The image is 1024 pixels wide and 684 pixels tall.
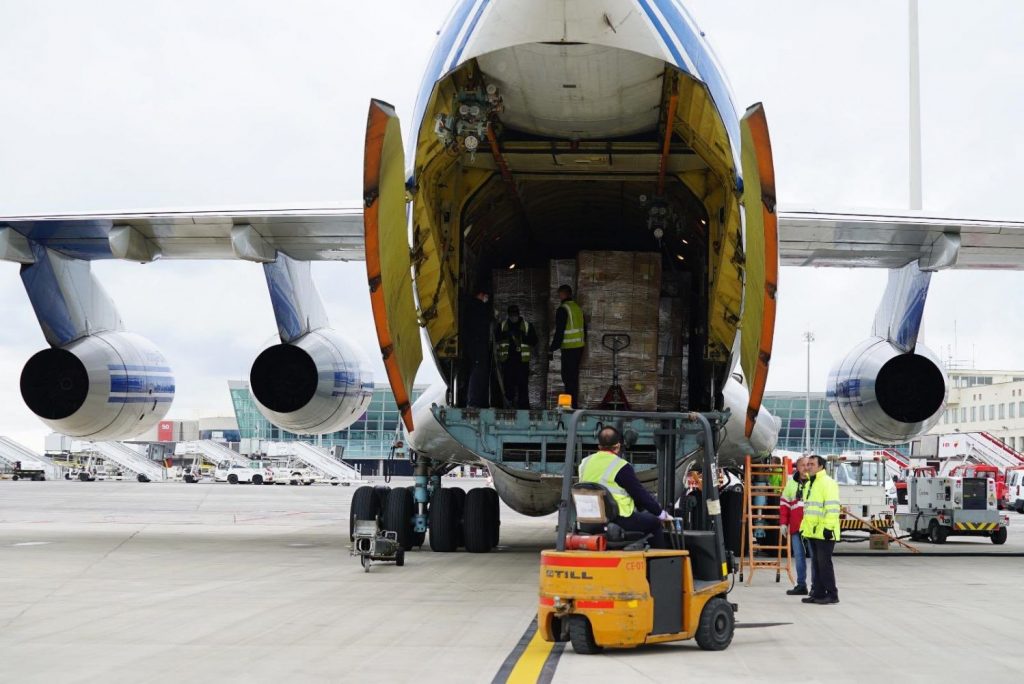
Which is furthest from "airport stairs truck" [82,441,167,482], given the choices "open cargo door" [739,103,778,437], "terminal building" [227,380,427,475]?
"open cargo door" [739,103,778,437]

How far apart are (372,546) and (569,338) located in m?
2.81

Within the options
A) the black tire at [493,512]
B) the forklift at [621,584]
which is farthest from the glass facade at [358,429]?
the forklift at [621,584]

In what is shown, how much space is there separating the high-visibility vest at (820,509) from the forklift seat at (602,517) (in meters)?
3.36

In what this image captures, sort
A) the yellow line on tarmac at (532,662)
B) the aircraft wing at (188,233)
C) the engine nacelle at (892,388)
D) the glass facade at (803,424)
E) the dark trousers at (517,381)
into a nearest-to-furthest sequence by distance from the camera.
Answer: the yellow line on tarmac at (532,662) < the dark trousers at (517,381) < the aircraft wing at (188,233) < the engine nacelle at (892,388) < the glass facade at (803,424)

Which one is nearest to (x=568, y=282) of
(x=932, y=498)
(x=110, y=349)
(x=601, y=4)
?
(x=601, y=4)

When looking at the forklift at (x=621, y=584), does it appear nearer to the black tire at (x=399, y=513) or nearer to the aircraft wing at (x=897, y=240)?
the aircraft wing at (x=897, y=240)

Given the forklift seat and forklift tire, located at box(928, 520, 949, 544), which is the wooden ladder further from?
forklift tire, located at box(928, 520, 949, 544)

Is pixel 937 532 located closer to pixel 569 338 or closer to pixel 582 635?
pixel 569 338

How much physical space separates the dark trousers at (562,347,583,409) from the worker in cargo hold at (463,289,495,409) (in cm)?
81

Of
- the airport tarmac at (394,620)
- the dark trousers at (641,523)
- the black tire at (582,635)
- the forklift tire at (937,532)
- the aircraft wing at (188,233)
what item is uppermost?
the aircraft wing at (188,233)

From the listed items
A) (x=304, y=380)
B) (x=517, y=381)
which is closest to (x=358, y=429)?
(x=304, y=380)

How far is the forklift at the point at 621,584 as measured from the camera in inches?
238

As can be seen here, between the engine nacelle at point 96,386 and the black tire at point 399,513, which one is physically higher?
the engine nacelle at point 96,386

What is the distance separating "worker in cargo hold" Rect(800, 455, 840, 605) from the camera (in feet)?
30.2
